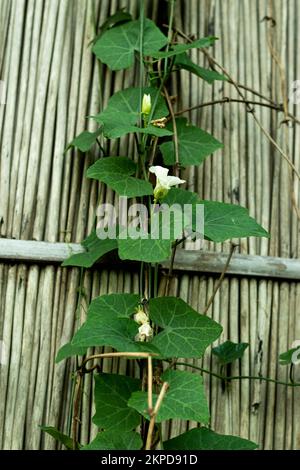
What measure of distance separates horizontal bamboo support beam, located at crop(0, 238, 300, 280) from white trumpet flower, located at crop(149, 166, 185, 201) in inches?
6.9

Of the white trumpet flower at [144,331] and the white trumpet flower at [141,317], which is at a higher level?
the white trumpet flower at [141,317]

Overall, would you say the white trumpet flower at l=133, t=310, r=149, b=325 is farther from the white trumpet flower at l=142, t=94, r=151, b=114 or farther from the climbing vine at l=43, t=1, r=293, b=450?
the white trumpet flower at l=142, t=94, r=151, b=114

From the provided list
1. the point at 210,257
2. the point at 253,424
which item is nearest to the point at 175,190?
the point at 210,257

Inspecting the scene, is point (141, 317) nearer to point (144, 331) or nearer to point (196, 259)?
point (144, 331)

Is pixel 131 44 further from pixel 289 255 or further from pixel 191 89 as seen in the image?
pixel 289 255

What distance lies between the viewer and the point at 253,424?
1.33 meters

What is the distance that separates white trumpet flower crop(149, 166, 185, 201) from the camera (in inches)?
47.1

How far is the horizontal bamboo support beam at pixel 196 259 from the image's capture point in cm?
129

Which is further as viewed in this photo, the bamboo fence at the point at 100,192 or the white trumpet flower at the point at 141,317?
the bamboo fence at the point at 100,192

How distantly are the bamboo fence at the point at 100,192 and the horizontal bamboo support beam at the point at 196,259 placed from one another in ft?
0.06

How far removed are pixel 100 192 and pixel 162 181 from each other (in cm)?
21

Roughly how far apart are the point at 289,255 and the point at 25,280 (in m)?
0.54

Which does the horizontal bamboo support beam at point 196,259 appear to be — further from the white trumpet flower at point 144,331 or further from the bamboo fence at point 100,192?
the white trumpet flower at point 144,331

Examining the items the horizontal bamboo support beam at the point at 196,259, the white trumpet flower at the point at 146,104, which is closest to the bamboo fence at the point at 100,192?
the horizontal bamboo support beam at the point at 196,259
